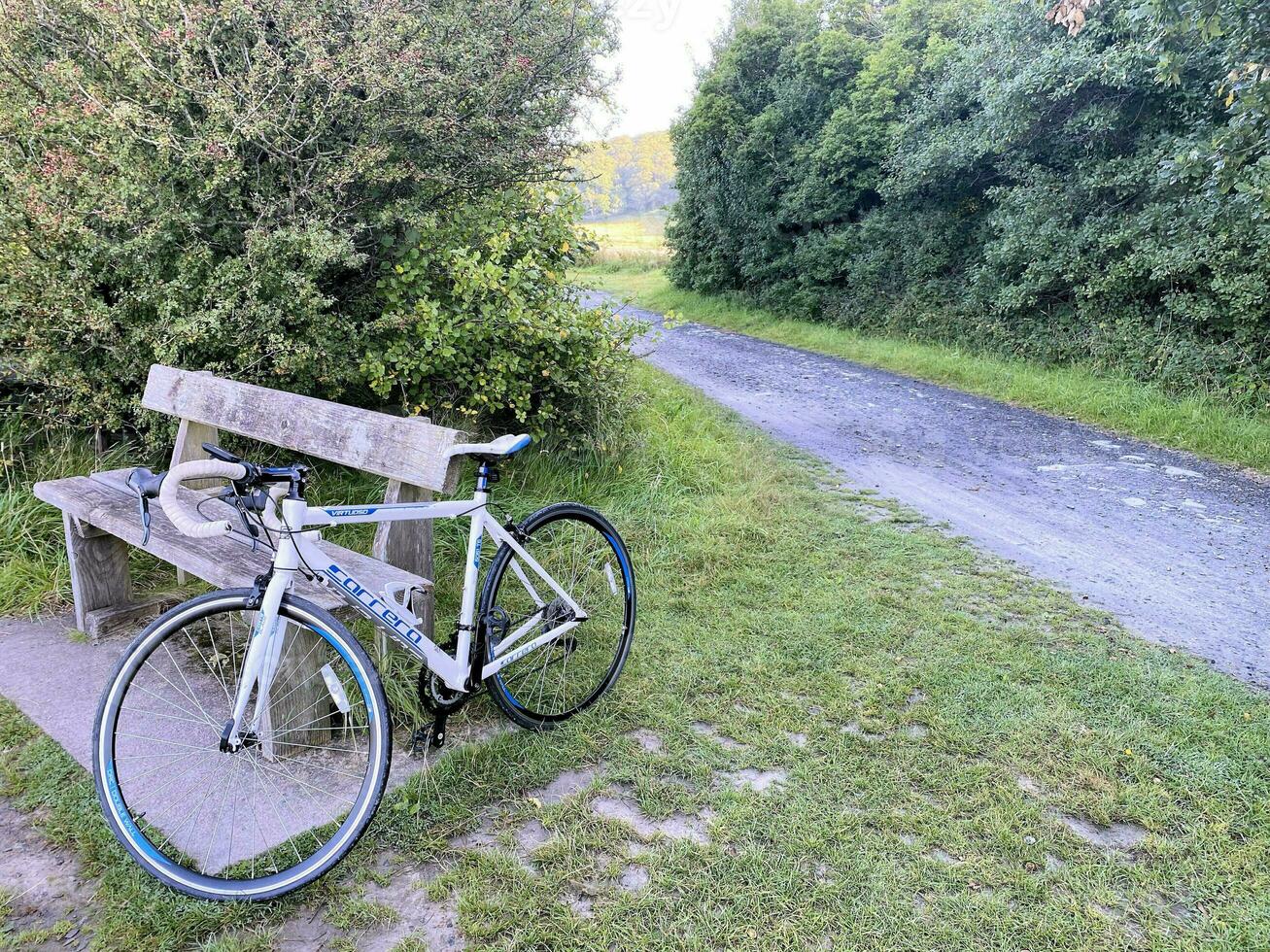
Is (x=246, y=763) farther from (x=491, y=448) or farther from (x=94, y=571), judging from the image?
(x=94, y=571)

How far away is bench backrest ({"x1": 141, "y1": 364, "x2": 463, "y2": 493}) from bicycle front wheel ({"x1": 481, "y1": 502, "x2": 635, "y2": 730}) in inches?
17.3

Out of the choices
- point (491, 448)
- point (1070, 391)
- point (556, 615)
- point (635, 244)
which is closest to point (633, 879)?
point (556, 615)

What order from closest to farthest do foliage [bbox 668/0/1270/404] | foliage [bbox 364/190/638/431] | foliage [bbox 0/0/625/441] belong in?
foliage [bbox 0/0/625/441] → foliage [bbox 364/190/638/431] → foliage [bbox 668/0/1270/404]

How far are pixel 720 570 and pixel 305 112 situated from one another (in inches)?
134

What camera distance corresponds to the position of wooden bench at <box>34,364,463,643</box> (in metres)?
2.97

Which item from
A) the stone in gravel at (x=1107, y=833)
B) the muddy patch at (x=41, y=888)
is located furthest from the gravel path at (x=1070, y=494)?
the muddy patch at (x=41, y=888)

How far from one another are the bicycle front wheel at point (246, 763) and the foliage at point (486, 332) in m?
2.12

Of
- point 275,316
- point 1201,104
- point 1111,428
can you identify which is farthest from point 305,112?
point 1201,104

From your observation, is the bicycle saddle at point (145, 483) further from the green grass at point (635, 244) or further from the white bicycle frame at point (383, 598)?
the green grass at point (635, 244)

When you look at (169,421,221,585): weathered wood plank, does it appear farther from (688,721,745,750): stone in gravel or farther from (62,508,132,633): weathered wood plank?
(688,721,745,750): stone in gravel

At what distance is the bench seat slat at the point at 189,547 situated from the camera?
2896mm

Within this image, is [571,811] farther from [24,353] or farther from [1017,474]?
[1017,474]

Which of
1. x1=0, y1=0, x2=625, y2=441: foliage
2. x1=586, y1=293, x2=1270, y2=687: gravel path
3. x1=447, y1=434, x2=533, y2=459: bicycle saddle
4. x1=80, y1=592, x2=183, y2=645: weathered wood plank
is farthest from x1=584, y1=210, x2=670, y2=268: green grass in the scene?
x1=447, y1=434, x2=533, y2=459: bicycle saddle

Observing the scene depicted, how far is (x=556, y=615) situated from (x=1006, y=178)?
37.8 ft
